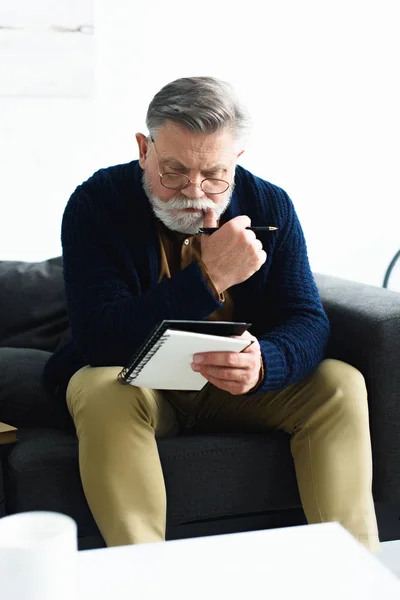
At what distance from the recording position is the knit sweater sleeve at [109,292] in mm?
1555

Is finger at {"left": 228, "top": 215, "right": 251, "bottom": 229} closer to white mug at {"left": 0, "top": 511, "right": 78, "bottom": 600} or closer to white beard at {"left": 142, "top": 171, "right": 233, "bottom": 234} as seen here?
white beard at {"left": 142, "top": 171, "right": 233, "bottom": 234}

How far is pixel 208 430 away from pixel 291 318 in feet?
0.99

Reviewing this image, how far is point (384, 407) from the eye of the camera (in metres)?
1.75

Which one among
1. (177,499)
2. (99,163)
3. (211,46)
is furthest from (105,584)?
(211,46)

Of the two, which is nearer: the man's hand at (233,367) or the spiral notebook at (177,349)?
the spiral notebook at (177,349)

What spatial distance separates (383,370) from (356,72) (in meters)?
1.60

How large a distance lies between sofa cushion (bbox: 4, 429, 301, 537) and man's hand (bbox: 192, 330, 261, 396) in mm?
175

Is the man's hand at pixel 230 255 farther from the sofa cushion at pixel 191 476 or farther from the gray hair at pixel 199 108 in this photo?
the sofa cushion at pixel 191 476

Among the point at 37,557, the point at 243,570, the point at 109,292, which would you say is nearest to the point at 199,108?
the point at 109,292

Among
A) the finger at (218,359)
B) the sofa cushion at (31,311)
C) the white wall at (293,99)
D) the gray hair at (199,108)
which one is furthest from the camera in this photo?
the white wall at (293,99)

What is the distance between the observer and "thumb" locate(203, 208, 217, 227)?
5.45ft

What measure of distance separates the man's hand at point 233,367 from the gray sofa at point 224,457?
0.20m

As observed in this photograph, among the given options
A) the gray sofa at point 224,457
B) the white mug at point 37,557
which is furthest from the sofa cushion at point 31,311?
the white mug at point 37,557

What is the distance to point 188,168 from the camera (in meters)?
1.62
